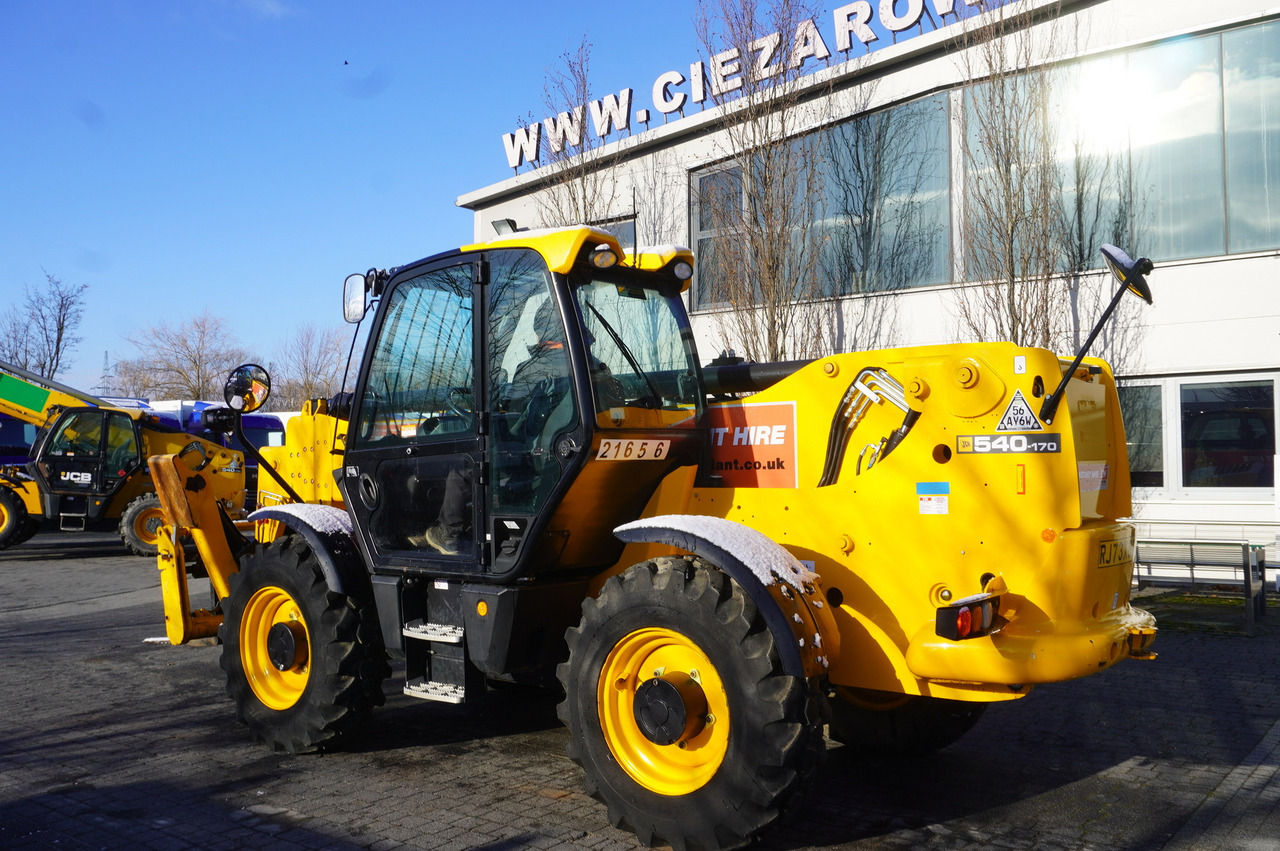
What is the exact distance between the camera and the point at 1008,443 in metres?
4.23

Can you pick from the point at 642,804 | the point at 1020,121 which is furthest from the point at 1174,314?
the point at 642,804

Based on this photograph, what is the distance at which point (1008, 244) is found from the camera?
13328mm

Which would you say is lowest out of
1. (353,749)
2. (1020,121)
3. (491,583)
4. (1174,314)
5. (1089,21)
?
(353,749)

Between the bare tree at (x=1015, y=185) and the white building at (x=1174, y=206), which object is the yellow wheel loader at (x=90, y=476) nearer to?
the white building at (x=1174, y=206)

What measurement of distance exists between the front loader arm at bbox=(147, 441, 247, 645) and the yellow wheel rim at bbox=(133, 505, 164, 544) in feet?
37.8

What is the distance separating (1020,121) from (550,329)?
34.5 feet

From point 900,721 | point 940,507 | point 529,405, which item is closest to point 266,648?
point 529,405

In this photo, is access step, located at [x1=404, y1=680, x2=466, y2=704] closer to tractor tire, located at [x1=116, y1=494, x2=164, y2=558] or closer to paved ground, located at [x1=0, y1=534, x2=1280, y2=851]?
paved ground, located at [x1=0, y1=534, x2=1280, y2=851]

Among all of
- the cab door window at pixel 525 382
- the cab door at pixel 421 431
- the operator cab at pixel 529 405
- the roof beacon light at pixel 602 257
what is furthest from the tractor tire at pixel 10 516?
the roof beacon light at pixel 602 257

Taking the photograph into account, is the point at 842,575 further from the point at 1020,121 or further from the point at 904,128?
the point at 904,128

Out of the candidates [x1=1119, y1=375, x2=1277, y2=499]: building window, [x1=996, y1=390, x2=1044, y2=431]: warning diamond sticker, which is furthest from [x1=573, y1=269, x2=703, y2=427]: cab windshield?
[x1=1119, y1=375, x2=1277, y2=499]: building window

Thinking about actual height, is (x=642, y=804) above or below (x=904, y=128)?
below

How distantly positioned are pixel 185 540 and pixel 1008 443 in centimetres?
539

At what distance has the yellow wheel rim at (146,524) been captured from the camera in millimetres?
17312
